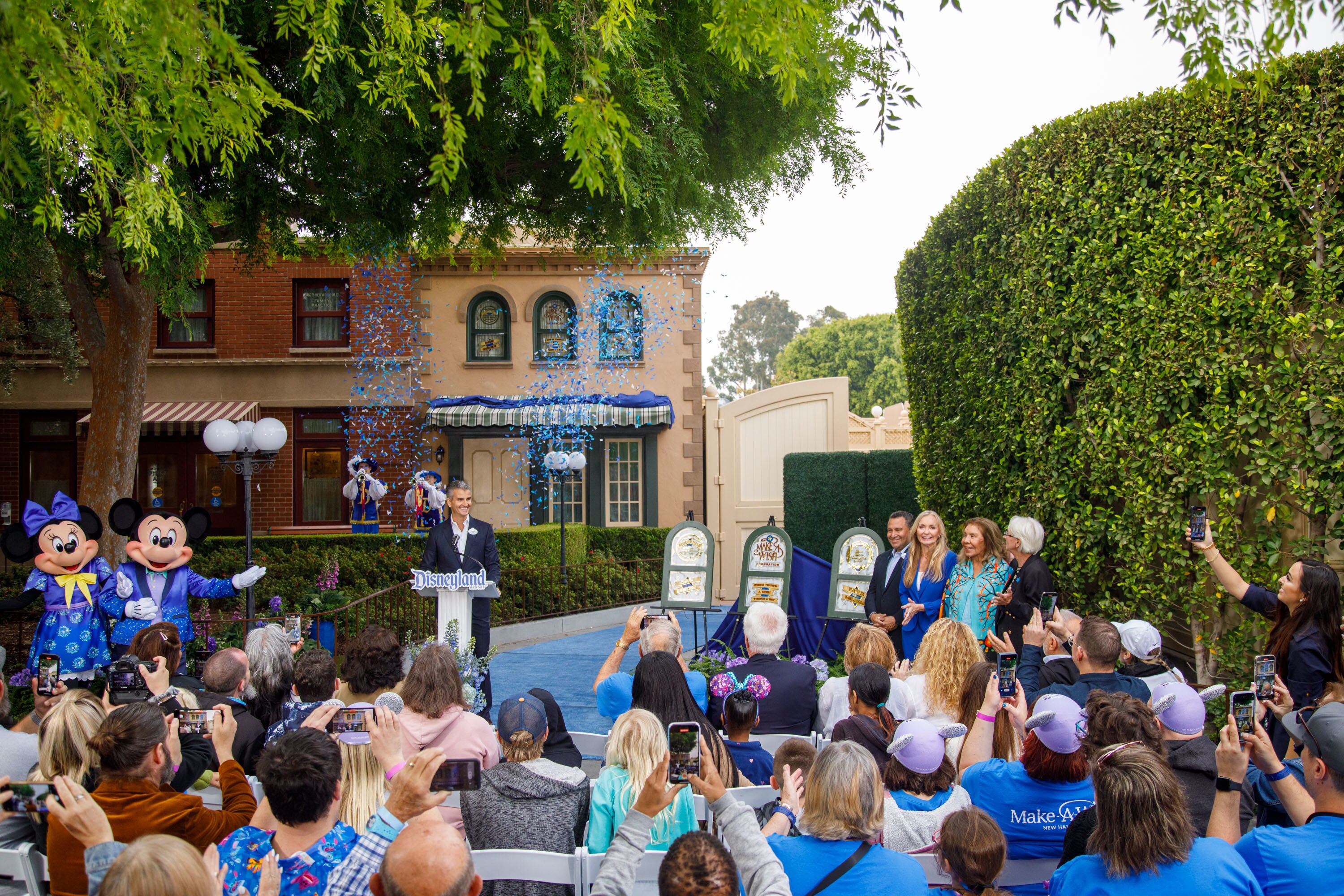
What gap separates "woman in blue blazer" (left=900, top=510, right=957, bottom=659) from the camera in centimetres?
610

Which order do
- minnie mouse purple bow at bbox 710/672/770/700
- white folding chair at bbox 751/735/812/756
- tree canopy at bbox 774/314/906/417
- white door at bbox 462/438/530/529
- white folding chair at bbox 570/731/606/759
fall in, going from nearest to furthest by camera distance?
1. white folding chair at bbox 751/735/812/756
2. white folding chair at bbox 570/731/606/759
3. minnie mouse purple bow at bbox 710/672/770/700
4. white door at bbox 462/438/530/529
5. tree canopy at bbox 774/314/906/417

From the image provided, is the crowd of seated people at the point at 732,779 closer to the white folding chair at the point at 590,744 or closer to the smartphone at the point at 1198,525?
the smartphone at the point at 1198,525

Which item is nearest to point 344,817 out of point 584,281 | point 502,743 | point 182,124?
point 502,743

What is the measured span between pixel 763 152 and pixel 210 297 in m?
13.2

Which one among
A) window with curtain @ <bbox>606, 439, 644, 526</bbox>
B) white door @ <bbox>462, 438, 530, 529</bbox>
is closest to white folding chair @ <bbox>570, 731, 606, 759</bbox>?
white door @ <bbox>462, 438, 530, 529</bbox>

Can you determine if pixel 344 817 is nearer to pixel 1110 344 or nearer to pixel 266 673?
pixel 266 673

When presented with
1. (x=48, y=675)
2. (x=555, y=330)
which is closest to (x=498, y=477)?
(x=555, y=330)

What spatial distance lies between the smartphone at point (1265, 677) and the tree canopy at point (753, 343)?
2185 inches

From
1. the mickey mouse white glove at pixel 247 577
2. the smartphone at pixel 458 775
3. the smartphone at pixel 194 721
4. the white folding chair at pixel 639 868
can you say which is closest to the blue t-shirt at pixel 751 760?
the white folding chair at pixel 639 868

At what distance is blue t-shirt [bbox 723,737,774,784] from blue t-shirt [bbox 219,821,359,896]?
161 centimetres

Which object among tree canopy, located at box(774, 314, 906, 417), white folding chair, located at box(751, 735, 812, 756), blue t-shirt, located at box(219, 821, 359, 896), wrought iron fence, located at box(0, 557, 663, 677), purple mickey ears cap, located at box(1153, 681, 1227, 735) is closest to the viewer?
blue t-shirt, located at box(219, 821, 359, 896)

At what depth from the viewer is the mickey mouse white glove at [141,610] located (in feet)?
20.1

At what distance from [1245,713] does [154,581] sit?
6.60 meters

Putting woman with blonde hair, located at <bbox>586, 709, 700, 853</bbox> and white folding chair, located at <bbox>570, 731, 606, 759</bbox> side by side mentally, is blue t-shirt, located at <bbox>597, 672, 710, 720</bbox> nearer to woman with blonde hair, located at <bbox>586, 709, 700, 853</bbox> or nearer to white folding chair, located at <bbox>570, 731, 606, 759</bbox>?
white folding chair, located at <bbox>570, 731, 606, 759</bbox>
